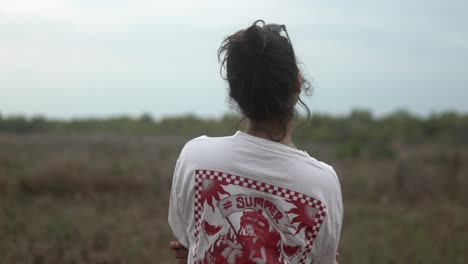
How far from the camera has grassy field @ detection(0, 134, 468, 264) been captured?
7078 millimetres

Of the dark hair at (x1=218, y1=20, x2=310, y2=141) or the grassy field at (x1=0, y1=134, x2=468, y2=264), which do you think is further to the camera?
the grassy field at (x1=0, y1=134, x2=468, y2=264)

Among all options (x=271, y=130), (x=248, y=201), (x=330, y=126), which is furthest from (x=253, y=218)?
(x=330, y=126)

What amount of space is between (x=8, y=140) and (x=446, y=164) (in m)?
10.0

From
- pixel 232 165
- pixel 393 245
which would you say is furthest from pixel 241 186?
pixel 393 245

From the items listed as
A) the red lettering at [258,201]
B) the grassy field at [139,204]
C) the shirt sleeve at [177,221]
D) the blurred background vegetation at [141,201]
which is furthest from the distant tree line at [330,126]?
the red lettering at [258,201]

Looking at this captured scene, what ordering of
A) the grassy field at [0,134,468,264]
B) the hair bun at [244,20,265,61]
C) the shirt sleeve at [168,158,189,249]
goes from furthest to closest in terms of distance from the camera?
the grassy field at [0,134,468,264] < the shirt sleeve at [168,158,189,249] < the hair bun at [244,20,265,61]

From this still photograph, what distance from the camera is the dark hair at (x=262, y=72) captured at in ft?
5.34

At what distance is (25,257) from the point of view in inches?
248

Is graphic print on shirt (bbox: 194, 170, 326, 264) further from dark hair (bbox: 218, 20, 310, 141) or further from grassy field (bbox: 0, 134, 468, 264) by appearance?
grassy field (bbox: 0, 134, 468, 264)

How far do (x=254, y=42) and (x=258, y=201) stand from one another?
0.44 m

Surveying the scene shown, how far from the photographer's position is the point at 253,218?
1650 mm

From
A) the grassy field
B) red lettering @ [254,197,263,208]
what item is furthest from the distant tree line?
red lettering @ [254,197,263,208]

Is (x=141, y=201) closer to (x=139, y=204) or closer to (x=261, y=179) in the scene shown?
(x=139, y=204)

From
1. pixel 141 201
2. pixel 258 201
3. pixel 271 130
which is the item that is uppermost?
pixel 271 130
